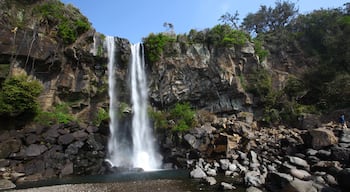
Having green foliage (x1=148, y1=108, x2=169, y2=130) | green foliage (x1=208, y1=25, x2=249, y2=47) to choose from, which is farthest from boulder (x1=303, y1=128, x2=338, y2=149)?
green foliage (x1=208, y1=25, x2=249, y2=47)

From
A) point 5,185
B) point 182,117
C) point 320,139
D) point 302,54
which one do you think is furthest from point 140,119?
point 302,54

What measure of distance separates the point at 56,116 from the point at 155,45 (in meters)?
12.4

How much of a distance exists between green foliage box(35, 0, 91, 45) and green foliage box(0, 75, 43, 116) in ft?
18.9

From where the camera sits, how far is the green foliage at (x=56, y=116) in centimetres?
2086

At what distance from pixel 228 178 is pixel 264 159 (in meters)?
4.54

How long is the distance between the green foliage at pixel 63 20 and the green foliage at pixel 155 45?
6.34 metres

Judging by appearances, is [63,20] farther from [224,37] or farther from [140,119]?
[224,37]

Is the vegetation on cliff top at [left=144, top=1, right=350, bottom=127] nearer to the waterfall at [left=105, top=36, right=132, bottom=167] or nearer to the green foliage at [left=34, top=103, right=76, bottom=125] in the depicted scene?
the waterfall at [left=105, top=36, right=132, bottom=167]

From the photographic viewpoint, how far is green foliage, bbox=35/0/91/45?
2373 cm

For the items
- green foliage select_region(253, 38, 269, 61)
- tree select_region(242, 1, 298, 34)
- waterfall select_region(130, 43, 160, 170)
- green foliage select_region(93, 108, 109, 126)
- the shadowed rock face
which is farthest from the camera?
tree select_region(242, 1, 298, 34)

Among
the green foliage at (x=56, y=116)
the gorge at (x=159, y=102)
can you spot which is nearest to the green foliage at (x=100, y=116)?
the gorge at (x=159, y=102)

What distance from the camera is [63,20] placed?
2442 cm

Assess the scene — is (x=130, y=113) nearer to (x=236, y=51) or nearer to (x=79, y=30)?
(x=79, y=30)

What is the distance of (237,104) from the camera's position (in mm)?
28266
